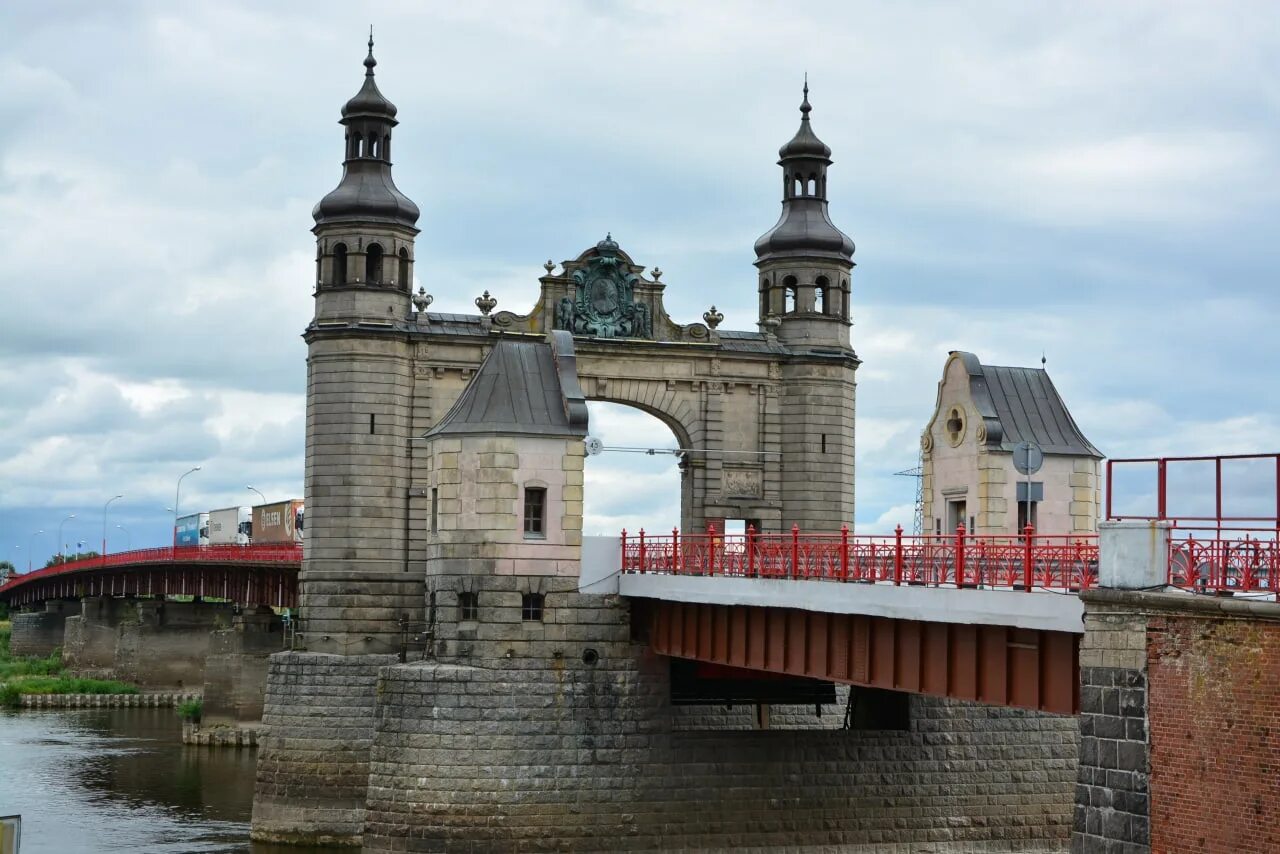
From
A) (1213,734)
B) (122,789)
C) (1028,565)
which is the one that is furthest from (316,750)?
(1213,734)

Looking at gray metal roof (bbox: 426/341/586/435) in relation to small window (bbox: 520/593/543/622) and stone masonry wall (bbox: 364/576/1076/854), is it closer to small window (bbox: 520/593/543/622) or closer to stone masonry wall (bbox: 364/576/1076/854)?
stone masonry wall (bbox: 364/576/1076/854)

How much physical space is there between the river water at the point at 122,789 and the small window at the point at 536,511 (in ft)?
36.6

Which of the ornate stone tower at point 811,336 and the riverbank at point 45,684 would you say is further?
the riverbank at point 45,684

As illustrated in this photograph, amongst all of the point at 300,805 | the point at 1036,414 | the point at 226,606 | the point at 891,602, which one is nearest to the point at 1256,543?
the point at 891,602

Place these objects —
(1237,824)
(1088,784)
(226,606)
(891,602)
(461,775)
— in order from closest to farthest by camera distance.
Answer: (1237,824) < (1088,784) < (891,602) < (461,775) < (226,606)

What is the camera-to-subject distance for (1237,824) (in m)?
24.2

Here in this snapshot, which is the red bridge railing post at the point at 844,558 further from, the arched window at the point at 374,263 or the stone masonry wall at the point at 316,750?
the arched window at the point at 374,263

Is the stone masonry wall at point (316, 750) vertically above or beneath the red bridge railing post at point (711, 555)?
beneath

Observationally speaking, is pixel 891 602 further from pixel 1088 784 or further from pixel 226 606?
pixel 226 606

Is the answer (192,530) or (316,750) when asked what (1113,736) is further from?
(192,530)

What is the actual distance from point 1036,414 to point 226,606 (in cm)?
5524

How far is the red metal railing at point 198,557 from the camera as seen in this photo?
79062 millimetres

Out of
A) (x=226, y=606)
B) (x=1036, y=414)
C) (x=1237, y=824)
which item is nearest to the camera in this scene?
(x=1237, y=824)

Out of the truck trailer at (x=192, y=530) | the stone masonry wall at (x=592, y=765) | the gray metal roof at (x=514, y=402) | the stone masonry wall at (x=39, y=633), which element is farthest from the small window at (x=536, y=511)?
the stone masonry wall at (x=39, y=633)
